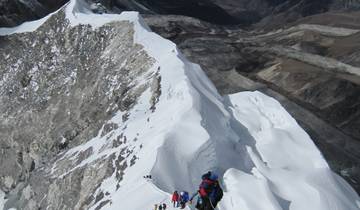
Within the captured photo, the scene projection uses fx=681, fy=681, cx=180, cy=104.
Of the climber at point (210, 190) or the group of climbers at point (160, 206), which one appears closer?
the climber at point (210, 190)

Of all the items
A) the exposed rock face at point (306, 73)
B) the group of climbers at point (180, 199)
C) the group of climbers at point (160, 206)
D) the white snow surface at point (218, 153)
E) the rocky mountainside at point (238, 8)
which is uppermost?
the group of climbers at point (180, 199)

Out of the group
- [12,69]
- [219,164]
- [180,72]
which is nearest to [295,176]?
[219,164]

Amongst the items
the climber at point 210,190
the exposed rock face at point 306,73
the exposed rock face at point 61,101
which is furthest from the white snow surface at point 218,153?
the exposed rock face at point 306,73

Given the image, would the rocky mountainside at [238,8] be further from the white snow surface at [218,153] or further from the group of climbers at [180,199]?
the group of climbers at [180,199]

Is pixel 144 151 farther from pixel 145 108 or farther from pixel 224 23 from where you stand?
pixel 224 23

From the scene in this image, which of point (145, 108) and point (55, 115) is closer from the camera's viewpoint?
point (145, 108)

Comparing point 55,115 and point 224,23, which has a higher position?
point 55,115
